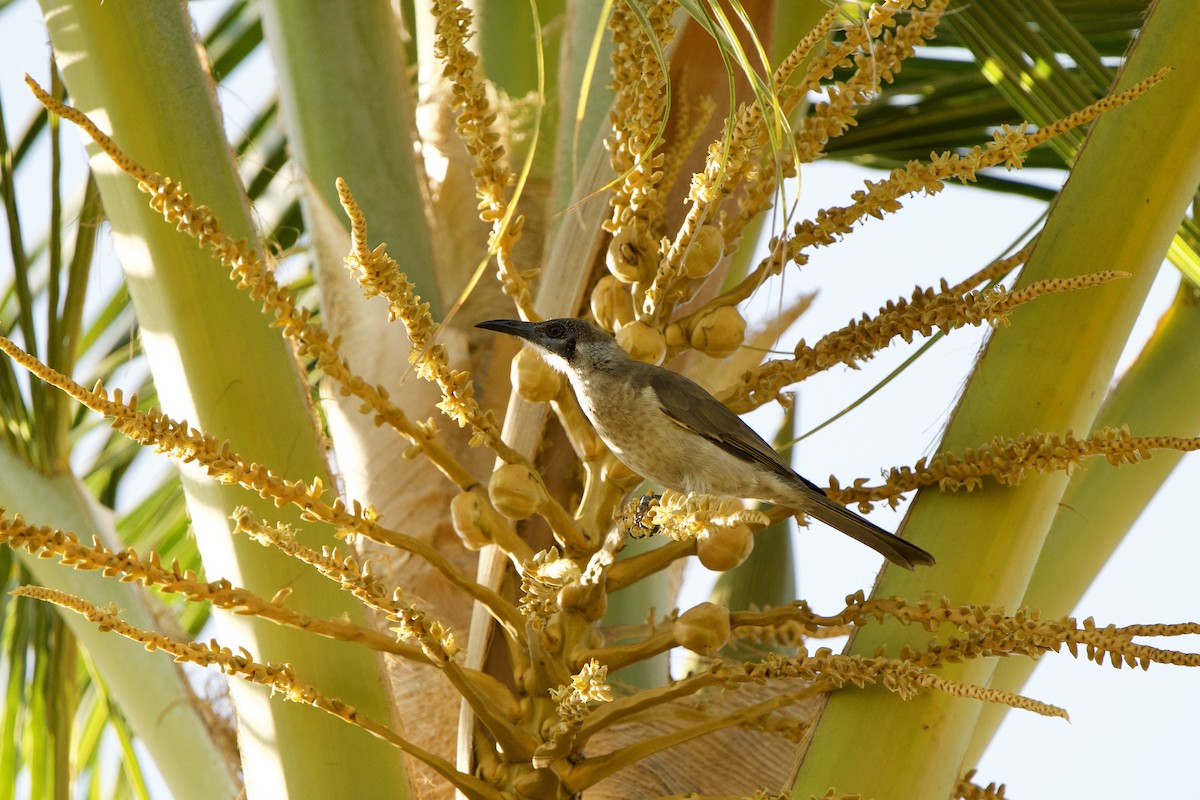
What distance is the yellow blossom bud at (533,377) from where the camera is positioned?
1684 mm

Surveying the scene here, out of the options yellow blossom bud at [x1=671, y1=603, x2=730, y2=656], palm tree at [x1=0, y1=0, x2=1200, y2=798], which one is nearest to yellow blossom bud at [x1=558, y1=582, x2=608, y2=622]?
palm tree at [x1=0, y1=0, x2=1200, y2=798]

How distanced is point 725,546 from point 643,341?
0.91 ft

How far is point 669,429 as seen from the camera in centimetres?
222

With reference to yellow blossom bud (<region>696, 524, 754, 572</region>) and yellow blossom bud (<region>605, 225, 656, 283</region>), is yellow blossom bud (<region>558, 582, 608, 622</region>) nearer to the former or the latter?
yellow blossom bud (<region>696, 524, 754, 572</region>)

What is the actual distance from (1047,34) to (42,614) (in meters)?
2.15

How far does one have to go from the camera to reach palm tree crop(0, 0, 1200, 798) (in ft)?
4.87

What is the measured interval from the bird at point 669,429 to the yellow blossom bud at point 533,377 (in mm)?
130

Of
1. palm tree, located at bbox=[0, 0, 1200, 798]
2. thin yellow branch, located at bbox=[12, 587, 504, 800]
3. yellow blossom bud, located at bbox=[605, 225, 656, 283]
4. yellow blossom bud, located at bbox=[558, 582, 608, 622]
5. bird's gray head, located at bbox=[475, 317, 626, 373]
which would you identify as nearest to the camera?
thin yellow branch, located at bbox=[12, 587, 504, 800]

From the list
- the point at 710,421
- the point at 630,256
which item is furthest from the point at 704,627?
the point at 710,421

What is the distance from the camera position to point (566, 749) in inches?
60.6

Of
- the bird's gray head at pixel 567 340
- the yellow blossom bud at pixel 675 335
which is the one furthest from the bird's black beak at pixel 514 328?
the yellow blossom bud at pixel 675 335

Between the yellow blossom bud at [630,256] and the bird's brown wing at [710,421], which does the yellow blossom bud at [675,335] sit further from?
the bird's brown wing at [710,421]

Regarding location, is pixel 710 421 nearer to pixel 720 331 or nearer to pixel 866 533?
pixel 866 533

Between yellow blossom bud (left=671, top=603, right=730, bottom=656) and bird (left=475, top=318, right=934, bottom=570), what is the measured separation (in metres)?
0.29
